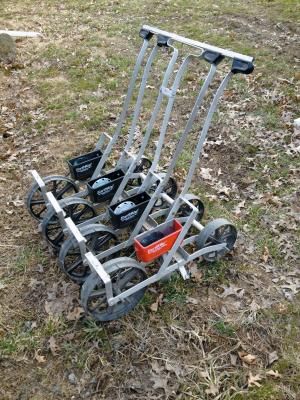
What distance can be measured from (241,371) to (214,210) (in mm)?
2143

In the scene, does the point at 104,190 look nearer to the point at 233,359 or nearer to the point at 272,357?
the point at 233,359

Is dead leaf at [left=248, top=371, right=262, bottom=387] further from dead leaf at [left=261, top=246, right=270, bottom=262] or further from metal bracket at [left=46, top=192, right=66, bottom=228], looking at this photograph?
metal bracket at [left=46, top=192, right=66, bottom=228]

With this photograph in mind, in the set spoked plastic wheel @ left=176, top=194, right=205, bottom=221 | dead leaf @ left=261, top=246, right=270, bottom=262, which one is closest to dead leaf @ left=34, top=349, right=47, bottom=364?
spoked plastic wheel @ left=176, top=194, right=205, bottom=221

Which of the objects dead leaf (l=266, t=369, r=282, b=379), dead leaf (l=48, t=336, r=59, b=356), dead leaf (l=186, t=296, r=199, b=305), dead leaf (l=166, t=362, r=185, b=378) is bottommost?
dead leaf (l=48, t=336, r=59, b=356)

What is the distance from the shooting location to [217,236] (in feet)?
14.7

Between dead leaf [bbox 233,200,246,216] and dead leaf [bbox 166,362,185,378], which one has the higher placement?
dead leaf [bbox 233,200,246,216]

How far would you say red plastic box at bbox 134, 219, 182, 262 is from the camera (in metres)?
3.85

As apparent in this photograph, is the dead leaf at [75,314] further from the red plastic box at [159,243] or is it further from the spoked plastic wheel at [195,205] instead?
the spoked plastic wheel at [195,205]

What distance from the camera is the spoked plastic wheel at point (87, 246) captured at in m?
4.04

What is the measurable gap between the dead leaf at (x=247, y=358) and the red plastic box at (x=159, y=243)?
1206 mm

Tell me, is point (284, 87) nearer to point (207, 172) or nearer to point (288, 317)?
point (207, 172)

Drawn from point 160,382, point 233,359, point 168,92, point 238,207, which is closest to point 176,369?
point 160,382

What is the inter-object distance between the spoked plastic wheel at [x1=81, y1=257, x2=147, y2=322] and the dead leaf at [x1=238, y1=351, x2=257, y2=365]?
1107 millimetres

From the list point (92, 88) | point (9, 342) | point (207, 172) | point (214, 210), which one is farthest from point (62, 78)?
point (9, 342)
